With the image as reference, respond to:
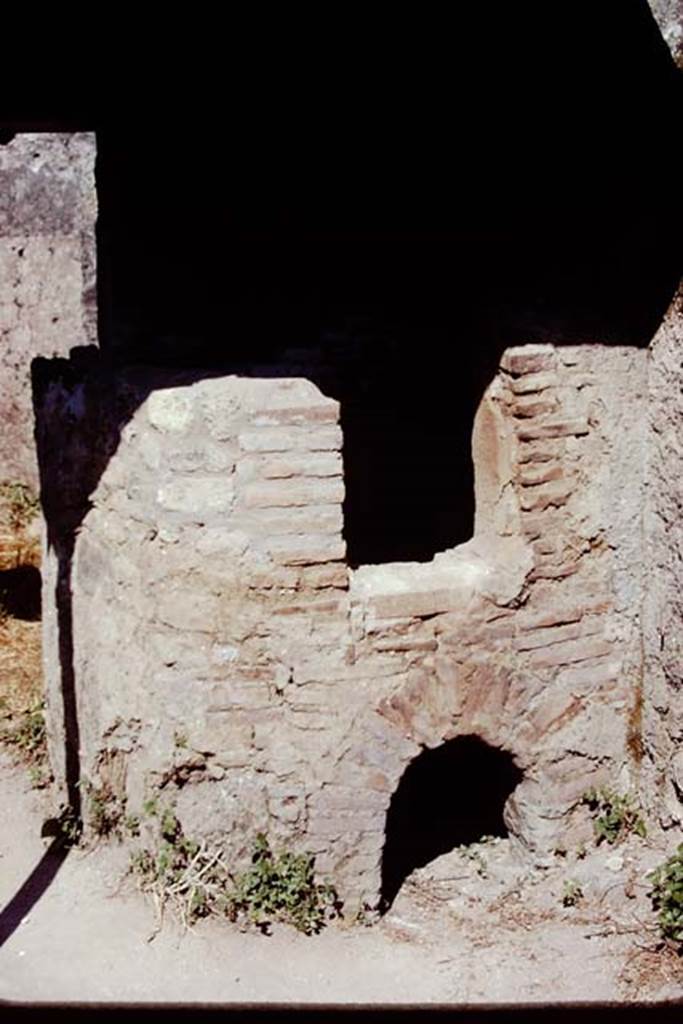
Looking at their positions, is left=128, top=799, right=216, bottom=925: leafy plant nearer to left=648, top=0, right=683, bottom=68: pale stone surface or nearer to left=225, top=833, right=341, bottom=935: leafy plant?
left=225, top=833, right=341, bottom=935: leafy plant

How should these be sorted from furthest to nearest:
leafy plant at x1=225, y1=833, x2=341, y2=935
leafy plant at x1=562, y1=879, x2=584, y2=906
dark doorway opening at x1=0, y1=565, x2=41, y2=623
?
1. dark doorway opening at x1=0, y1=565, x2=41, y2=623
2. leafy plant at x1=562, y1=879, x2=584, y2=906
3. leafy plant at x1=225, y1=833, x2=341, y2=935

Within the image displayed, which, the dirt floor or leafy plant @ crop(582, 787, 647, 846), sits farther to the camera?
leafy plant @ crop(582, 787, 647, 846)

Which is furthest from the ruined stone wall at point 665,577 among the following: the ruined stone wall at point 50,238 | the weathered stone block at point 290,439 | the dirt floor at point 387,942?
the ruined stone wall at point 50,238

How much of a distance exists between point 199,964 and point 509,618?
1.55 meters

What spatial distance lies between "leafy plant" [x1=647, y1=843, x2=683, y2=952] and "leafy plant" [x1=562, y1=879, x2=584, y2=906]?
264mm

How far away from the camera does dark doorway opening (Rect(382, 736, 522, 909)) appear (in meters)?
4.58

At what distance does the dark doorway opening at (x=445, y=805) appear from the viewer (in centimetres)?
458

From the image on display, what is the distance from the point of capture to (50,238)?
8.51m

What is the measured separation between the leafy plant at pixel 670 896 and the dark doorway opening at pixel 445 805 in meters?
0.61

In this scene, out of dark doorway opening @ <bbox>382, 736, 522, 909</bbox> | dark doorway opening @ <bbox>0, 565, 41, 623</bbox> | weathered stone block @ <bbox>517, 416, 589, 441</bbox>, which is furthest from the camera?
dark doorway opening @ <bbox>0, 565, 41, 623</bbox>

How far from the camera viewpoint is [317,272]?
509 cm

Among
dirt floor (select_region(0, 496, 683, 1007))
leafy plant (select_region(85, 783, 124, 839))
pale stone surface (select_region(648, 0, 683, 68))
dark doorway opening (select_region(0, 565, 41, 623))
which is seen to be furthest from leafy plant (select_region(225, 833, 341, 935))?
dark doorway opening (select_region(0, 565, 41, 623))

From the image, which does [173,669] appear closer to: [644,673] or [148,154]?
[644,673]

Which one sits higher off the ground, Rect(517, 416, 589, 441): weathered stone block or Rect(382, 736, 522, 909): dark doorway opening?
Rect(517, 416, 589, 441): weathered stone block
